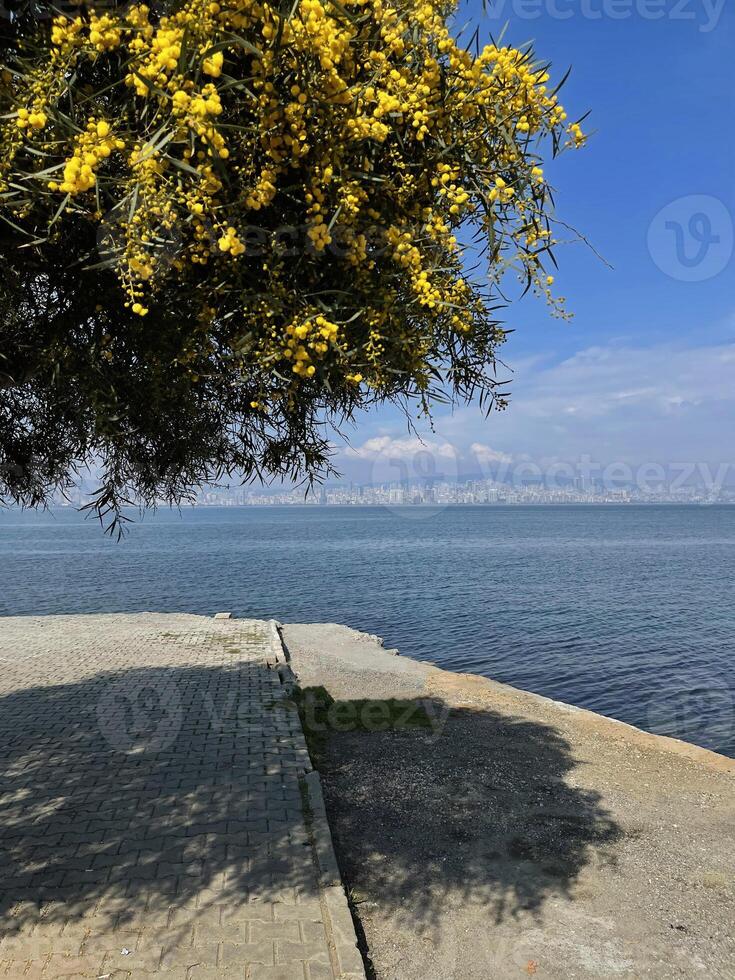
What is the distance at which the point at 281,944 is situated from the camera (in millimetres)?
6305

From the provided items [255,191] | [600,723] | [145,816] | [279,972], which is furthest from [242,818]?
[600,723]

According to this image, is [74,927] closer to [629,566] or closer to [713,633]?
[713,633]

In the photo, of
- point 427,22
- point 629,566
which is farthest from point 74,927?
point 629,566

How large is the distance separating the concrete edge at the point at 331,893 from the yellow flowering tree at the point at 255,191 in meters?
4.92

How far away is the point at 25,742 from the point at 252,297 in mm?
10744

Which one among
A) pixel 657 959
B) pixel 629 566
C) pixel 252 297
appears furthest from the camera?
pixel 629 566
